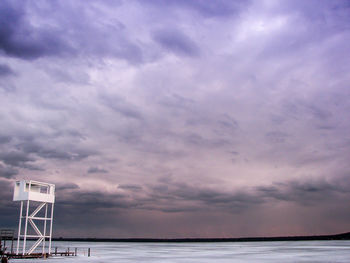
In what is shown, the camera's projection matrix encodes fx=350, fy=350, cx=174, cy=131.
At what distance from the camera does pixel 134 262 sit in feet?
227

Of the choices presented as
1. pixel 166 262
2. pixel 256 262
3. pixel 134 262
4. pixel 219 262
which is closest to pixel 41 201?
pixel 134 262

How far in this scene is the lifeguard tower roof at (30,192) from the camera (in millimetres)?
61594

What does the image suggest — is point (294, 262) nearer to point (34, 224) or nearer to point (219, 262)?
point (219, 262)

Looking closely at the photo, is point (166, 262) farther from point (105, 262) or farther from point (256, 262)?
point (256, 262)

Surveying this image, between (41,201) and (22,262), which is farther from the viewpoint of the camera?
(41,201)

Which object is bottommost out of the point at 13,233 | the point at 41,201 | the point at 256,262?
the point at 256,262

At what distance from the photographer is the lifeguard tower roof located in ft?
202

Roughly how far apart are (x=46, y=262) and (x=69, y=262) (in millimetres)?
3765

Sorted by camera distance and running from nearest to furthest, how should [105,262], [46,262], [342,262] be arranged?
[46,262] < [342,262] < [105,262]

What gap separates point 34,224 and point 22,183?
7.57 meters

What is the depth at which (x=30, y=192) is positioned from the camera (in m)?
61.8

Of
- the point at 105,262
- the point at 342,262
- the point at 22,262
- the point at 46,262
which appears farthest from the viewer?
the point at 105,262

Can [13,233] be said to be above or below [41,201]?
below

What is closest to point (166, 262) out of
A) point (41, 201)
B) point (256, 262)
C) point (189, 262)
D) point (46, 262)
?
point (189, 262)
